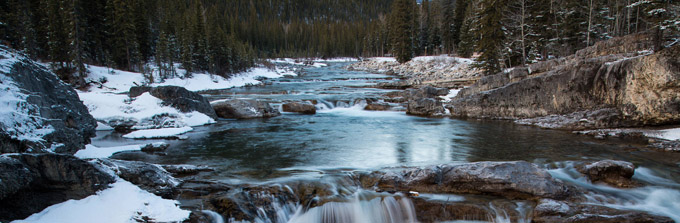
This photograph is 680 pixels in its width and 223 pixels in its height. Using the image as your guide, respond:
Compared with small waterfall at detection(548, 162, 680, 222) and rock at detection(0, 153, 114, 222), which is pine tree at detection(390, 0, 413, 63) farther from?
rock at detection(0, 153, 114, 222)

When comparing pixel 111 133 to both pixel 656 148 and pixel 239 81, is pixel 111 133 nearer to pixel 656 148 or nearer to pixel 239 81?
pixel 656 148

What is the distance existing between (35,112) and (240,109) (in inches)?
503

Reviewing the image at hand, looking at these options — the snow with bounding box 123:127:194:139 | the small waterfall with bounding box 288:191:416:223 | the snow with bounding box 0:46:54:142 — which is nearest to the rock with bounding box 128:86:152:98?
the snow with bounding box 123:127:194:139

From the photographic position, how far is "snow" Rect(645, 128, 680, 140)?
1136 cm

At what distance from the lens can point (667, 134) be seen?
1155 cm

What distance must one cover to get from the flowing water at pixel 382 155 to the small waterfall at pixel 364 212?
0.02m

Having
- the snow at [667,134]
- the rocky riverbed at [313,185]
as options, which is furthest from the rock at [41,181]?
the snow at [667,134]

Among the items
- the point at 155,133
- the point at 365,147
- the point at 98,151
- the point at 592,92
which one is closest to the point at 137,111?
the point at 155,133

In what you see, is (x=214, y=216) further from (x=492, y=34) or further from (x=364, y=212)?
(x=492, y=34)

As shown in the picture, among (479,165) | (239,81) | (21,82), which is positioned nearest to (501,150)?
(479,165)

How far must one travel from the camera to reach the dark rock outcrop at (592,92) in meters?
11.9

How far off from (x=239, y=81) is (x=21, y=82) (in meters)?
42.0

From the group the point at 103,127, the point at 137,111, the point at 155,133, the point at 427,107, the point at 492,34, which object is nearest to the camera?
the point at 155,133

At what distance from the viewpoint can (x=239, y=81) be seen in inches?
1895
